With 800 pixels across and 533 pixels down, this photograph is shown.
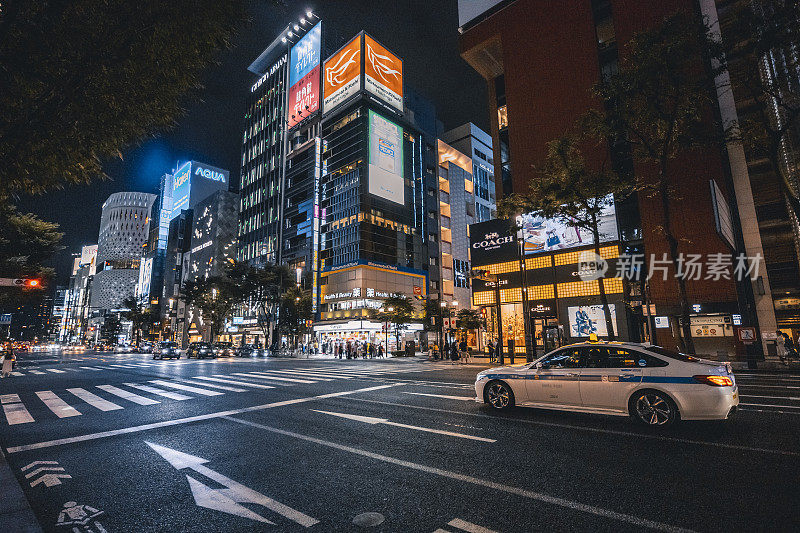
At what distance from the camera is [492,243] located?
1443 inches

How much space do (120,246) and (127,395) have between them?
202 meters

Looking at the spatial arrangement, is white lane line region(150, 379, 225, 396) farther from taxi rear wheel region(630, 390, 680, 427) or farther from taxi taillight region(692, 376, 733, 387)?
taxi taillight region(692, 376, 733, 387)

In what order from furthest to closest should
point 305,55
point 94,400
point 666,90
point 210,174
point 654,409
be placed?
point 210,174 < point 305,55 < point 666,90 < point 94,400 < point 654,409

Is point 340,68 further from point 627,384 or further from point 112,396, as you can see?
point 627,384

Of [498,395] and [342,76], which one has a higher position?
[342,76]

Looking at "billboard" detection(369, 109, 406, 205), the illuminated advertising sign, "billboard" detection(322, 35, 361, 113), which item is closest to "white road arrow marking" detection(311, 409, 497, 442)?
"billboard" detection(369, 109, 406, 205)

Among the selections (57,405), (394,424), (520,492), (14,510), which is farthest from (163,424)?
(520,492)

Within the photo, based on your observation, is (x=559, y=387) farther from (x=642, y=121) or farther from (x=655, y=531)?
(x=642, y=121)

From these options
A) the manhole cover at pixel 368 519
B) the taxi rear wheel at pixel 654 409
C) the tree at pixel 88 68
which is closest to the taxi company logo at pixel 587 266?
the taxi rear wheel at pixel 654 409

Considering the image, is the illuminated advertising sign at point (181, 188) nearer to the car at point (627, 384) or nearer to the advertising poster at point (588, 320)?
the advertising poster at point (588, 320)

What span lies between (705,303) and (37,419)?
36280 millimetres

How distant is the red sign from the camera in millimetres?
79500

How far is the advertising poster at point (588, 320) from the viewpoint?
98.5ft

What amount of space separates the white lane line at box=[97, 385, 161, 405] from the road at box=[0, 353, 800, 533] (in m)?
1.67
